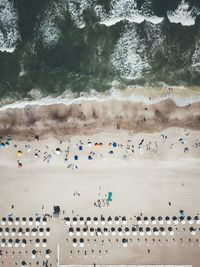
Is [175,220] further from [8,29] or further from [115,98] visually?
[8,29]

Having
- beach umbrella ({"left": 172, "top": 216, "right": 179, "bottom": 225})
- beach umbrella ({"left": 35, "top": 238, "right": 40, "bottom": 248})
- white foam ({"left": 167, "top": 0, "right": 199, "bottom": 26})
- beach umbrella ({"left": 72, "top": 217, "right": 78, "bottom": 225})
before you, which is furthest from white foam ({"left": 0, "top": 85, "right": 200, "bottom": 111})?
beach umbrella ({"left": 35, "top": 238, "right": 40, "bottom": 248})

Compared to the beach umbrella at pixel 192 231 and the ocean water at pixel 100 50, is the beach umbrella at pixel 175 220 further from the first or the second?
the ocean water at pixel 100 50

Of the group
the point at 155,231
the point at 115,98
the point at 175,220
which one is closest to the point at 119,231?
the point at 155,231

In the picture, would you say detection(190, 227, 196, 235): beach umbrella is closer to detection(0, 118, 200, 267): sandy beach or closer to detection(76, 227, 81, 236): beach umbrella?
detection(0, 118, 200, 267): sandy beach

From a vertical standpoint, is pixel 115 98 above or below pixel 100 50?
below

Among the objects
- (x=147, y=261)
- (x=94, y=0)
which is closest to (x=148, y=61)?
(x=94, y=0)

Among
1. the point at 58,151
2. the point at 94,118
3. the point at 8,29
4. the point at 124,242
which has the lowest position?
the point at 124,242

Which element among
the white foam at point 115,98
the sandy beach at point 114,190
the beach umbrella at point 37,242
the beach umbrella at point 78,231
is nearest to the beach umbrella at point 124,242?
the sandy beach at point 114,190

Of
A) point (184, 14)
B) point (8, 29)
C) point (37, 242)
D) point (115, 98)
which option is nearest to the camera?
point (37, 242)
